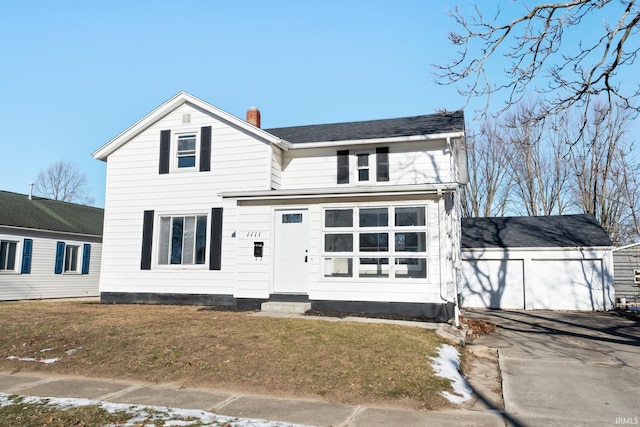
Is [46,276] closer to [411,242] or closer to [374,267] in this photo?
[374,267]

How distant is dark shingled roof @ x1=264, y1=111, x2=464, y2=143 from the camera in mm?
14549

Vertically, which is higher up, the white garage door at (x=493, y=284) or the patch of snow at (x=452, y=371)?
the white garage door at (x=493, y=284)

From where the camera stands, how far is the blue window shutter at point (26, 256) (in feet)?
62.1

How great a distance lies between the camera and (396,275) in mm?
10773

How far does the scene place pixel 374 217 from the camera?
11250 millimetres

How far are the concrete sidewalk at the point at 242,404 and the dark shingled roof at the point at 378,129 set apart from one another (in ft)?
33.9

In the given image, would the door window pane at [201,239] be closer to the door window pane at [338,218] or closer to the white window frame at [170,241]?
the white window frame at [170,241]

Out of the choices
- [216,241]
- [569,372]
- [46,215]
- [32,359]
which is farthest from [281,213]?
[46,215]

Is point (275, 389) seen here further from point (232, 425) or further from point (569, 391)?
point (569, 391)

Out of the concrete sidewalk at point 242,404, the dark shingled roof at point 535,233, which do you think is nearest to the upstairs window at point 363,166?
the dark shingled roof at point 535,233

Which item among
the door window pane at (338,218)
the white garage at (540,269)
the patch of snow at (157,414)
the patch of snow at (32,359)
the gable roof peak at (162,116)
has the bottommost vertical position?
the patch of snow at (157,414)

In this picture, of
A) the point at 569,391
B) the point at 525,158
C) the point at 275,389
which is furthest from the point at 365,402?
the point at 525,158

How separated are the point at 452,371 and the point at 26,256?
1928cm

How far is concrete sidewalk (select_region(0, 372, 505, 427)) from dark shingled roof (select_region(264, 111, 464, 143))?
10325mm
